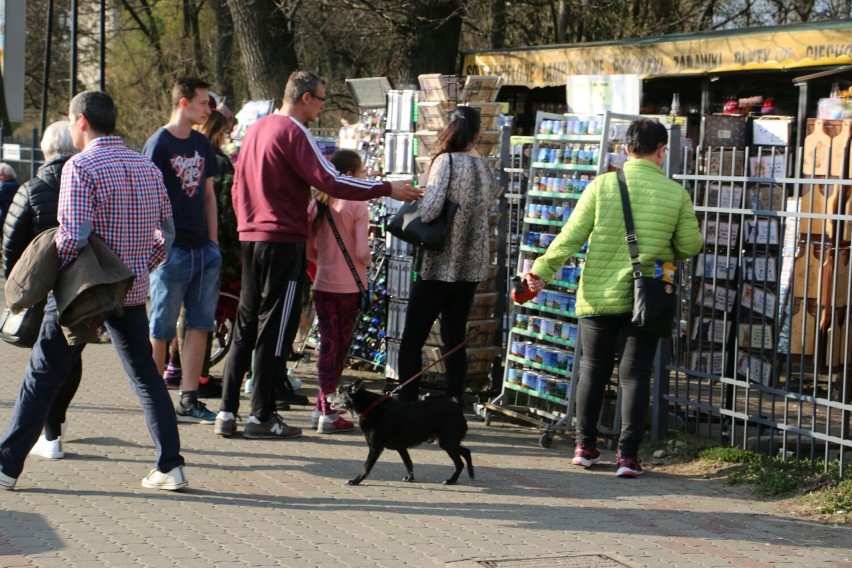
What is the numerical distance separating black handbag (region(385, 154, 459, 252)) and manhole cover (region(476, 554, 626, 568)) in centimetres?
258

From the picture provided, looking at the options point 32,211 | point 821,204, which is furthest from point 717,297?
point 32,211

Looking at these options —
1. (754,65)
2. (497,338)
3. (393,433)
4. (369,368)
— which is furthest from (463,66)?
(393,433)

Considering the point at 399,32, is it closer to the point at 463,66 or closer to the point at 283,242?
the point at 463,66

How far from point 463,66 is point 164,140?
35.6ft

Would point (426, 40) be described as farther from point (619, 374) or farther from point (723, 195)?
point (619, 374)

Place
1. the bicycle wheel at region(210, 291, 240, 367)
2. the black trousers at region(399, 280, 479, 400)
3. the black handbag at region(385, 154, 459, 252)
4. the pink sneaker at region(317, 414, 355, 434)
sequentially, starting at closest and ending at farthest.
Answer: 1. the black handbag at region(385, 154, 459, 252)
2. the black trousers at region(399, 280, 479, 400)
3. the pink sneaker at region(317, 414, 355, 434)
4. the bicycle wheel at region(210, 291, 240, 367)

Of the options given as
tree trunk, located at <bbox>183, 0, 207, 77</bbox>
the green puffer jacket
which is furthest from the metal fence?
tree trunk, located at <bbox>183, 0, 207, 77</bbox>

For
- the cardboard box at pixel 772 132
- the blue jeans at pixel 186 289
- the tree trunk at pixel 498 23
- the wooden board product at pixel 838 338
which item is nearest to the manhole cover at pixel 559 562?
the wooden board product at pixel 838 338

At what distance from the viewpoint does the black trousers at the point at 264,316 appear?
6.98 m

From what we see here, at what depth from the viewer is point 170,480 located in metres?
5.82

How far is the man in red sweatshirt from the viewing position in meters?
6.87

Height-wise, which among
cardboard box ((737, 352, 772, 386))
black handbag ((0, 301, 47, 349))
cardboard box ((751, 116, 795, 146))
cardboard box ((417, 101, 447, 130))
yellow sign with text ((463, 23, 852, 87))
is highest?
yellow sign with text ((463, 23, 852, 87))

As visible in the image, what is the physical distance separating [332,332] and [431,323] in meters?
0.71

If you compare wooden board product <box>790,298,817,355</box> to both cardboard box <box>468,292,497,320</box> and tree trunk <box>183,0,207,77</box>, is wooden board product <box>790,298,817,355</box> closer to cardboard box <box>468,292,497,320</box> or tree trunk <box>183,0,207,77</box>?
cardboard box <box>468,292,497,320</box>
